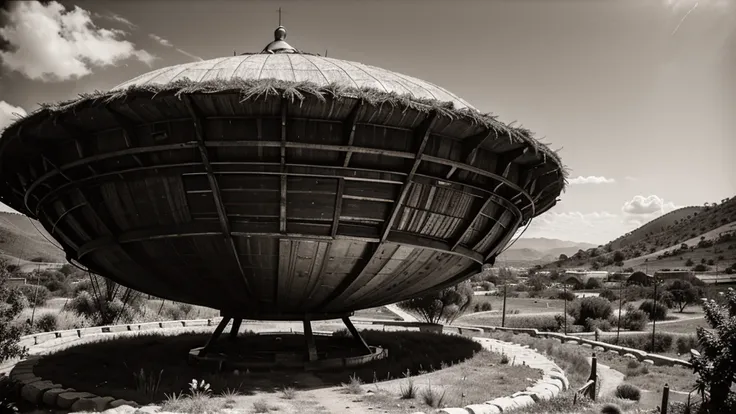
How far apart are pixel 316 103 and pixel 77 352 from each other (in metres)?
10.2

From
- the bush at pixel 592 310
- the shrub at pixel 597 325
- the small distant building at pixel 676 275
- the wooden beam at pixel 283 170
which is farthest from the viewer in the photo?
the small distant building at pixel 676 275

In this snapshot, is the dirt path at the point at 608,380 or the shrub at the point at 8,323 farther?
the dirt path at the point at 608,380

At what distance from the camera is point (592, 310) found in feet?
154

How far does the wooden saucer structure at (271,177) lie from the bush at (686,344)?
23317 millimetres

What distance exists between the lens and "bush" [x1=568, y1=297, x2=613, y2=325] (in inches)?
1825

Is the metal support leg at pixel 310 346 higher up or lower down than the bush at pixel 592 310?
lower down

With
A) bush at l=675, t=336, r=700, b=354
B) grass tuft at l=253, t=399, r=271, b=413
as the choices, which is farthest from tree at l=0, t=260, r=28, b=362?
bush at l=675, t=336, r=700, b=354

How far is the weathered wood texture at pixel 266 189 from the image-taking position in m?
10.4

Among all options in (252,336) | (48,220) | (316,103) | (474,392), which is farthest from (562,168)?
(48,220)

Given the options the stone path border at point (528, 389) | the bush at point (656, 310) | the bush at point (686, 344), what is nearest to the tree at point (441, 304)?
the bush at point (686, 344)

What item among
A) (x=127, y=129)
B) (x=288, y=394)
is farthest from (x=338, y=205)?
(x=127, y=129)

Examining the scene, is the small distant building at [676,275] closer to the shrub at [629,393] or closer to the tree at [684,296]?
the tree at [684,296]

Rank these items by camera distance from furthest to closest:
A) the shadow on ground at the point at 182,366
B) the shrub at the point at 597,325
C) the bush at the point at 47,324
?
1. the shrub at the point at 597,325
2. the bush at the point at 47,324
3. the shadow on ground at the point at 182,366

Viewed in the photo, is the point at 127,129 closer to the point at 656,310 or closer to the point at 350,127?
the point at 350,127
